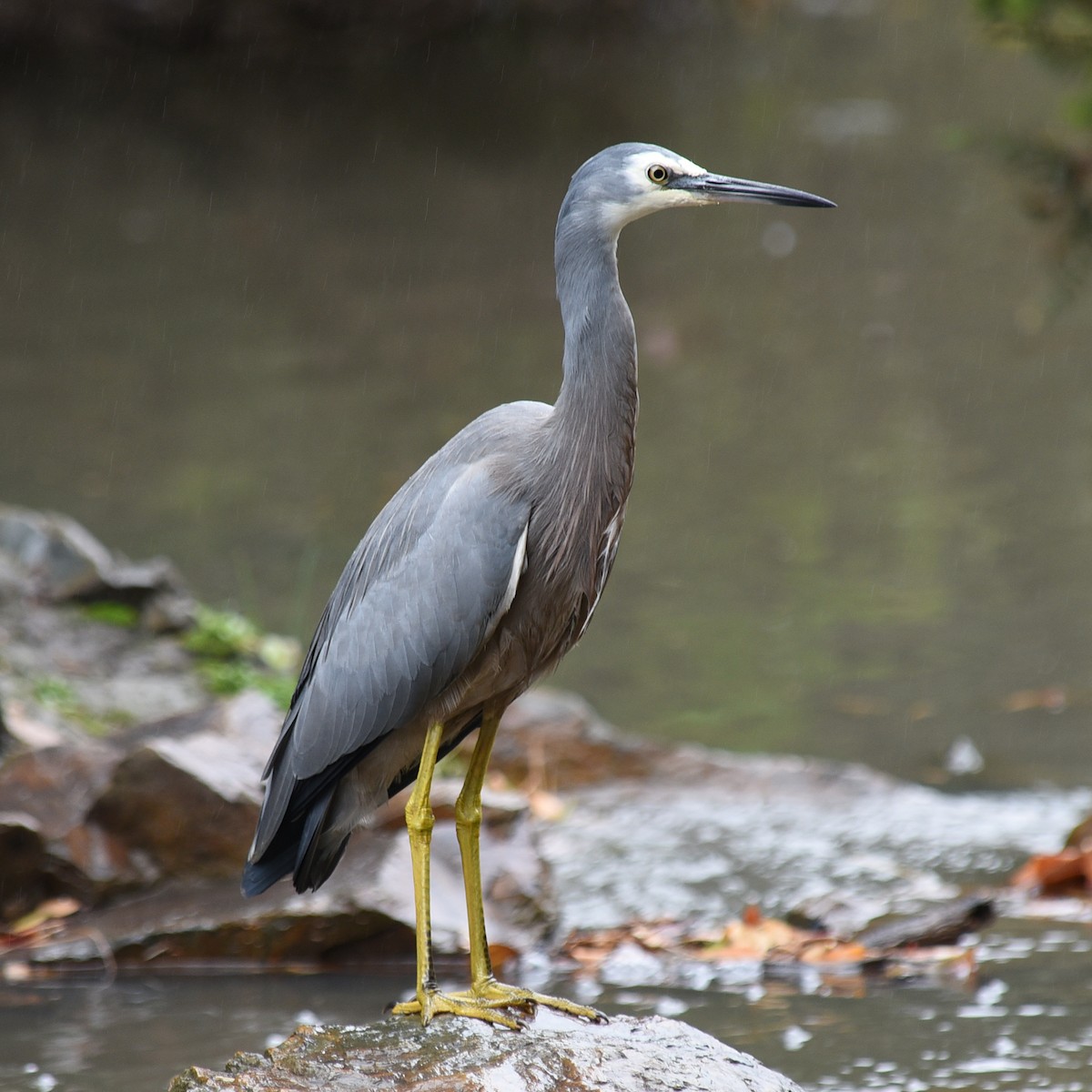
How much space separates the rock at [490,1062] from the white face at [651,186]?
180 cm

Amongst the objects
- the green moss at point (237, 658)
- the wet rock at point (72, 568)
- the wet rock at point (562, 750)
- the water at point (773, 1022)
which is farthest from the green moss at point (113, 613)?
the water at point (773, 1022)

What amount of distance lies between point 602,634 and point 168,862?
11.6ft

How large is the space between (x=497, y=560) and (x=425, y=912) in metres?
0.86

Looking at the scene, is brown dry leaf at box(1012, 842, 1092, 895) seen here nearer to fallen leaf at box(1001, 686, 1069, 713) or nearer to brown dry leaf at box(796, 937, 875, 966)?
brown dry leaf at box(796, 937, 875, 966)

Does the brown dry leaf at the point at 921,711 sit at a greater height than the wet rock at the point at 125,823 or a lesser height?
greater

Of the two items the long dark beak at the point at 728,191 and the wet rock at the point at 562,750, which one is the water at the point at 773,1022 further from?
the long dark beak at the point at 728,191

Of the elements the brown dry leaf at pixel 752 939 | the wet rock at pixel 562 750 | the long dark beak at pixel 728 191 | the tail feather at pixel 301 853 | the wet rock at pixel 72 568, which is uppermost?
the wet rock at pixel 72 568

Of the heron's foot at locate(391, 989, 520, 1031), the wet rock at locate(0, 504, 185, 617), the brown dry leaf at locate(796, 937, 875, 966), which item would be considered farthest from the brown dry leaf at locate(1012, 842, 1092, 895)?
A: the wet rock at locate(0, 504, 185, 617)

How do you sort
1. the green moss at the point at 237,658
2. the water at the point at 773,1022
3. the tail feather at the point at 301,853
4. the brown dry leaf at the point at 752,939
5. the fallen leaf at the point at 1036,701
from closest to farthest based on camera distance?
the tail feather at the point at 301,853 → the water at the point at 773,1022 → the brown dry leaf at the point at 752,939 → the green moss at the point at 237,658 → the fallen leaf at the point at 1036,701

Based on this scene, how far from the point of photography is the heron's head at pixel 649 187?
372 cm

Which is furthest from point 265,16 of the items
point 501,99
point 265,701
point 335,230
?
point 265,701

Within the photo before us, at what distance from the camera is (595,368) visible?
3820 millimetres

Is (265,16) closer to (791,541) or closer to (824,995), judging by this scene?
(791,541)

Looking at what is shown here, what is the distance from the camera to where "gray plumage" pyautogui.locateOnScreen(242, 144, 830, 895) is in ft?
12.3
